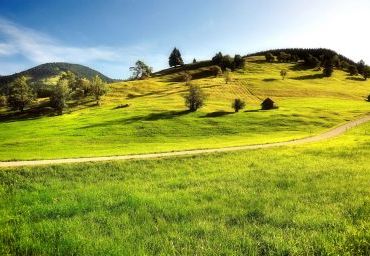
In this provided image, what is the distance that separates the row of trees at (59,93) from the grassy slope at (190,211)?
79.4 m

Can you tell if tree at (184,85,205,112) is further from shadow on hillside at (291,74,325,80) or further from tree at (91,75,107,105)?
shadow on hillside at (291,74,325,80)

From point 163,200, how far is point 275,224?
5.63 meters

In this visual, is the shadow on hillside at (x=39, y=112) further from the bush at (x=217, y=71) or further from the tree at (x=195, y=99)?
the bush at (x=217, y=71)

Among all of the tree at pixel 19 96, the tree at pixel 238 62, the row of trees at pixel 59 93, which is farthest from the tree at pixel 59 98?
the tree at pixel 238 62

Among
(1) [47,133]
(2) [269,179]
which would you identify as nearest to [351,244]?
(2) [269,179]

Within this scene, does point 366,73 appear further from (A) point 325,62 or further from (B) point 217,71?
(B) point 217,71

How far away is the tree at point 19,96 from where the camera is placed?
11162cm

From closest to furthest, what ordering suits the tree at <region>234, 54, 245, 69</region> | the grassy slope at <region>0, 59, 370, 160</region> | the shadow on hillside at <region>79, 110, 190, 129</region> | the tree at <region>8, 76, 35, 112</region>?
the grassy slope at <region>0, 59, 370, 160</region>, the shadow on hillside at <region>79, 110, 190, 129</region>, the tree at <region>8, 76, 35, 112</region>, the tree at <region>234, 54, 245, 69</region>

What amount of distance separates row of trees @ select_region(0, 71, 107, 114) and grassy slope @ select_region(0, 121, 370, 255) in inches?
3127

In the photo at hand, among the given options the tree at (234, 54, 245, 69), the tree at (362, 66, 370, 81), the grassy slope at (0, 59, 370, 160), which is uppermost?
the tree at (234, 54, 245, 69)

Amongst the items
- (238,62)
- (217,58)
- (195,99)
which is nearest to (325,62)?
(238,62)

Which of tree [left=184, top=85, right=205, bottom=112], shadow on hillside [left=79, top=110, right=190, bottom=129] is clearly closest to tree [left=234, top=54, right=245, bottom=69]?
tree [left=184, top=85, right=205, bottom=112]

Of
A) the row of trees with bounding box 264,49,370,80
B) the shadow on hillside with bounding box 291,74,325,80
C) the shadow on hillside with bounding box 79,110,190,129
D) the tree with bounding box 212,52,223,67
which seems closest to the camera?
the shadow on hillside with bounding box 79,110,190,129

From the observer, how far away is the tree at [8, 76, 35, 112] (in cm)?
11162
